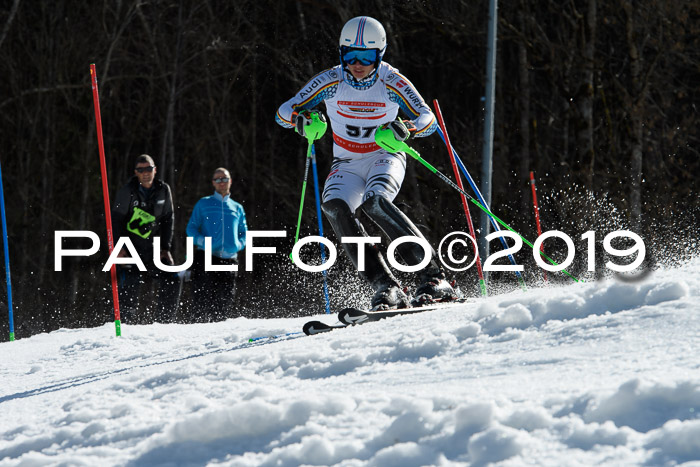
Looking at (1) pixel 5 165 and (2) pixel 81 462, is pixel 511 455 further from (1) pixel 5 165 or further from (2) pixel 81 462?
(1) pixel 5 165

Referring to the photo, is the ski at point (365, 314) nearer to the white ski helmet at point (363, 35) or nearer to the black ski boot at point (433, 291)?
the black ski boot at point (433, 291)

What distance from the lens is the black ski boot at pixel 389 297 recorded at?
15.8 ft

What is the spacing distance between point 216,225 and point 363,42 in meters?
2.76

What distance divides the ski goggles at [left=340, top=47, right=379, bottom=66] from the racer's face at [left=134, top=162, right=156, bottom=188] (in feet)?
8.15

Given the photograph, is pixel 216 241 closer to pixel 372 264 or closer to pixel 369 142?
pixel 369 142

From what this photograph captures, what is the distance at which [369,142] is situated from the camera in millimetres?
5195

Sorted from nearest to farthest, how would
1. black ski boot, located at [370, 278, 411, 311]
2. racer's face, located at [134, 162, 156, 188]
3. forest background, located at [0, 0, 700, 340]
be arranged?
black ski boot, located at [370, 278, 411, 311] → racer's face, located at [134, 162, 156, 188] → forest background, located at [0, 0, 700, 340]

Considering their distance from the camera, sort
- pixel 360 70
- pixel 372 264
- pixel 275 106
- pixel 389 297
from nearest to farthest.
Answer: pixel 389 297 → pixel 372 264 → pixel 360 70 → pixel 275 106

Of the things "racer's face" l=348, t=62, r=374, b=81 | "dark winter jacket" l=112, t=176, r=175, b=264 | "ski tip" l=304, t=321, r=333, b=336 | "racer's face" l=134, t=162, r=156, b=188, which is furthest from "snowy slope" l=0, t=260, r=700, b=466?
"racer's face" l=134, t=162, r=156, b=188

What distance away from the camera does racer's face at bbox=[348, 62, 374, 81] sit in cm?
507

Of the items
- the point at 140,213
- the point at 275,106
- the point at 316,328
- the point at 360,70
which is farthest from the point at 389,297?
the point at 275,106

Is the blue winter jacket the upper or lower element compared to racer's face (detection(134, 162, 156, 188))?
lower

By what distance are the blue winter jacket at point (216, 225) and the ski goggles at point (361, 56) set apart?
250 centimetres

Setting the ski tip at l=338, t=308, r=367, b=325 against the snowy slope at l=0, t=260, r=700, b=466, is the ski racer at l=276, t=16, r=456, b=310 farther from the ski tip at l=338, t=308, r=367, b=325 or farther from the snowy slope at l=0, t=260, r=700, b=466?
the snowy slope at l=0, t=260, r=700, b=466
